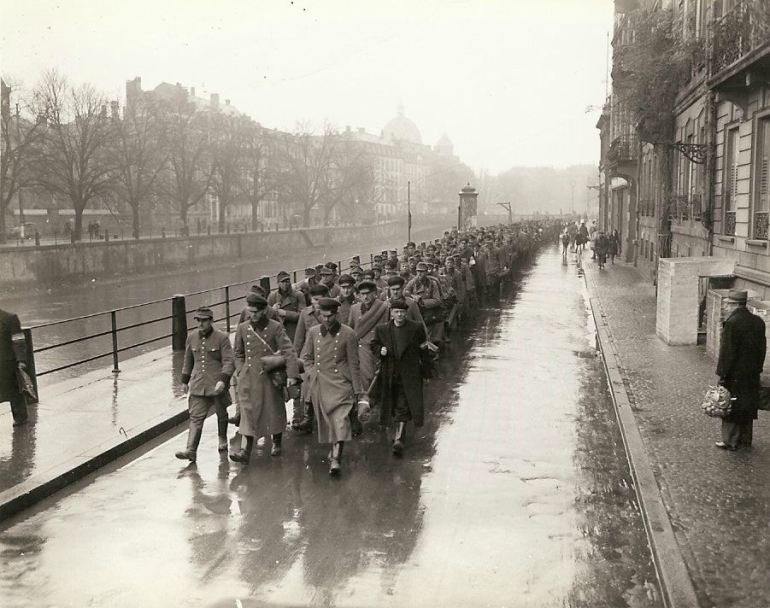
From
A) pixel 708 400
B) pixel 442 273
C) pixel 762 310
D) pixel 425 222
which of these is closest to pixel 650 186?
pixel 442 273

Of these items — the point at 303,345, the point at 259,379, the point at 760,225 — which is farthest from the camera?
the point at 760,225

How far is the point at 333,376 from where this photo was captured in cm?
884

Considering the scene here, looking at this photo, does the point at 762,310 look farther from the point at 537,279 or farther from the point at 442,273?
the point at 537,279

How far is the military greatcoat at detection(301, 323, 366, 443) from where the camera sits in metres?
8.74

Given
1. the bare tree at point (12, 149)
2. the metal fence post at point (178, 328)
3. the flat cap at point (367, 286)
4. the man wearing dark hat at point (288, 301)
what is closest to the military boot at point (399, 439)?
the flat cap at point (367, 286)

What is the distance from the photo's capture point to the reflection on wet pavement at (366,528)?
19.1 ft

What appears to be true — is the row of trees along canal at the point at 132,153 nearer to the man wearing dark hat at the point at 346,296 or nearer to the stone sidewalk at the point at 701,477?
the man wearing dark hat at the point at 346,296

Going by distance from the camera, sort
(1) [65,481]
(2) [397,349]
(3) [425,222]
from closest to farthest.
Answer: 1. (1) [65,481]
2. (2) [397,349]
3. (3) [425,222]

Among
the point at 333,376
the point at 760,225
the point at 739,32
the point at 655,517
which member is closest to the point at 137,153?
the point at 739,32

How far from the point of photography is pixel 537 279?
34.2 meters

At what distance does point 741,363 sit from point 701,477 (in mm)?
1398

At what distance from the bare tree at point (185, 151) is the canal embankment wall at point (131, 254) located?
346 centimetres

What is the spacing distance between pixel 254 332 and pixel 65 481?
2.35m

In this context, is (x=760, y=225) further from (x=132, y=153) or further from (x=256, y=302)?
(x=132, y=153)
